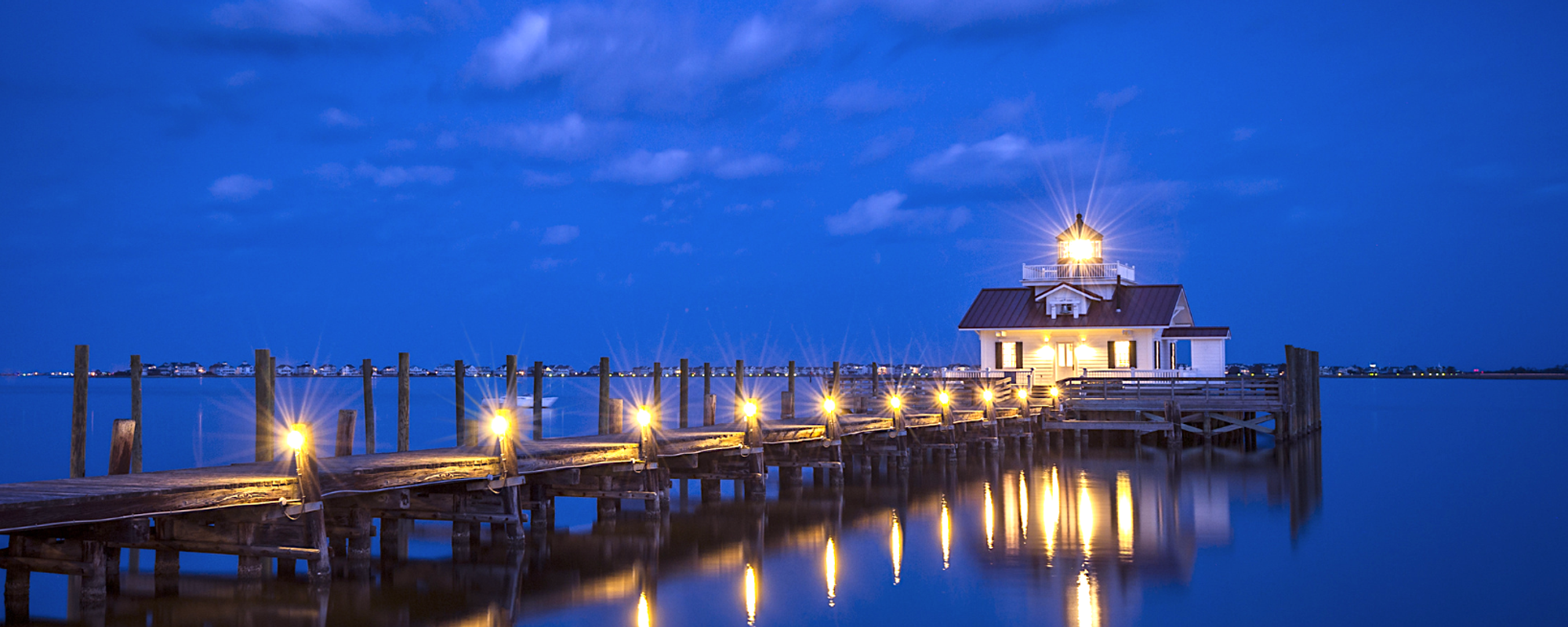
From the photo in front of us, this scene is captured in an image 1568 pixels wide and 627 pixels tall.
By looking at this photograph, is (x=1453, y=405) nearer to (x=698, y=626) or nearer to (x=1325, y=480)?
(x=1325, y=480)

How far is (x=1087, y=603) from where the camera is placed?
14844mm

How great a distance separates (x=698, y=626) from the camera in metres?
14.0

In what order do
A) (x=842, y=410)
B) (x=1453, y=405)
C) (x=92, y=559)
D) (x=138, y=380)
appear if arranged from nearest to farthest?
(x=92, y=559) → (x=138, y=380) → (x=842, y=410) → (x=1453, y=405)

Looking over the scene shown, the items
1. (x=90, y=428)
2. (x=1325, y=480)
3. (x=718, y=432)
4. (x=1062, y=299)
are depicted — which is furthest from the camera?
(x=90, y=428)

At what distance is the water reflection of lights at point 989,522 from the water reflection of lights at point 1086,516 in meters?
1.46

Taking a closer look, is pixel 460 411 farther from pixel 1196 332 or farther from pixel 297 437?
pixel 1196 332

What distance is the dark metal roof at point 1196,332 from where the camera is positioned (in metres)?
44.6

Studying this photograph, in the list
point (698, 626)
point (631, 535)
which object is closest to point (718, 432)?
point (631, 535)

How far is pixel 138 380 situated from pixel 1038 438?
99.8 feet

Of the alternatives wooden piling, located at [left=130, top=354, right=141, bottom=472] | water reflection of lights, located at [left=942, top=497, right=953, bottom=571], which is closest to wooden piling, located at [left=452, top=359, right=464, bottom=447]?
wooden piling, located at [left=130, top=354, right=141, bottom=472]

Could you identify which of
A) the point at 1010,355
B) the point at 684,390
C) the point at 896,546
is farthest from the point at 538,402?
the point at 1010,355

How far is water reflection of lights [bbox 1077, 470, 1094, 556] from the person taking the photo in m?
19.5

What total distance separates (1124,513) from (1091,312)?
22.5 metres

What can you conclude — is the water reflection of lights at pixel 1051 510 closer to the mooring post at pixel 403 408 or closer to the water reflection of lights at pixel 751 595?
the water reflection of lights at pixel 751 595
